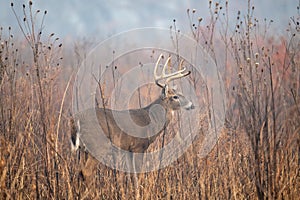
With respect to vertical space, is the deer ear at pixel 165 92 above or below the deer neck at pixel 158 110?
above

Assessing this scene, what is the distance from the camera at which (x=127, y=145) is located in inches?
198

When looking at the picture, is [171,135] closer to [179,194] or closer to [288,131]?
[179,194]

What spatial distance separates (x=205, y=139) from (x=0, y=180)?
212 centimetres

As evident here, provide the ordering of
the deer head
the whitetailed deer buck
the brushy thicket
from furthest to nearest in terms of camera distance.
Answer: the deer head < the whitetailed deer buck < the brushy thicket

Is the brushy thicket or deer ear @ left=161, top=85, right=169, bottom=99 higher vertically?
deer ear @ left=161, top=85, right=169, bottom=99

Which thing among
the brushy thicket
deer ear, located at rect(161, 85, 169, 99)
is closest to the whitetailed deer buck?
deer ear, located at rect(161, 85, 169, 99)

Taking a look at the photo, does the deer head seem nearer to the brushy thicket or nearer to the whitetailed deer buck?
the whitetailed deer buck

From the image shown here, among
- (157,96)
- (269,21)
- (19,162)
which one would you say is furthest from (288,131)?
(157,96)

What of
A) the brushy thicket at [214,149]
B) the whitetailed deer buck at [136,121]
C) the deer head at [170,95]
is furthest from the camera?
the deer head at [170,95]

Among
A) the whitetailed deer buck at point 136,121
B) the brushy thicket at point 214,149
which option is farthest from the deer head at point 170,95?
the brushy thicket at point 214,149

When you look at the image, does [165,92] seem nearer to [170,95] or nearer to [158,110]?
[170,95]

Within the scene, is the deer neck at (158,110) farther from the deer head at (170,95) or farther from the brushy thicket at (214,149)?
the brushy thicket at (214,149)

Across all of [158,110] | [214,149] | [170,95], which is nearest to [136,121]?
[158,110]

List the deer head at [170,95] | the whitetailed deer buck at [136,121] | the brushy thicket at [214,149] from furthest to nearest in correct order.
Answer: the deer head at [170,95]
the whitetailed deer buck at [136,121]
the brushy thicket at [214,149]
